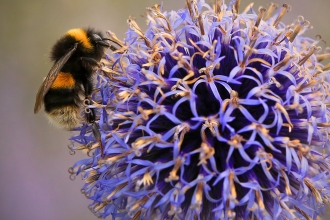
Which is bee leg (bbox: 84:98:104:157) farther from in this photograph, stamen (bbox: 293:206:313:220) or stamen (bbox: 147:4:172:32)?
stamen (bbox: 293:206:313:220)

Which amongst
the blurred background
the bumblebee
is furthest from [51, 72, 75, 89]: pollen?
the blurred background

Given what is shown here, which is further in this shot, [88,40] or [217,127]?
[88,40]

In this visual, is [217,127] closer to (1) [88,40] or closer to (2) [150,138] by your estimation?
(2) [150,138]

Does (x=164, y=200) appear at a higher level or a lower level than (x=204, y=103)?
lower

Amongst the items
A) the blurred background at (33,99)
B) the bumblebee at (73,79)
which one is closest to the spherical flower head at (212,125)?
the bumblebee at (73,79)

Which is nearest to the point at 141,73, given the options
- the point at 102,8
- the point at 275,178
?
the point at 275,178

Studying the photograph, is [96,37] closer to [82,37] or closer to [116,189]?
[82,37]
